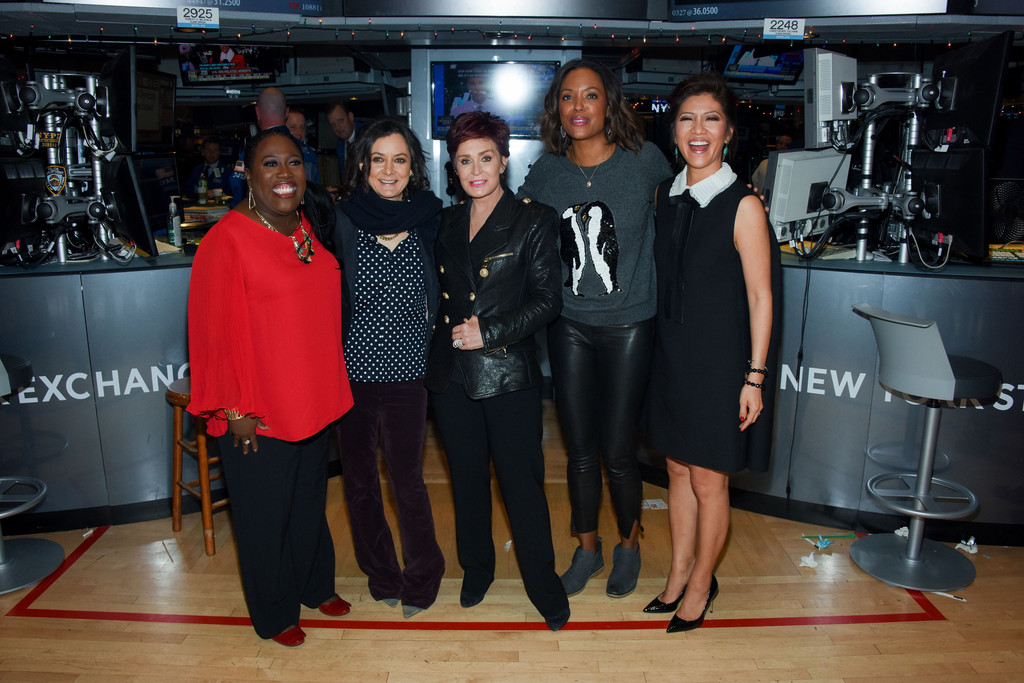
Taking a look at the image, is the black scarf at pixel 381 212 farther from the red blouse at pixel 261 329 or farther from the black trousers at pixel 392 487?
the black trousers at pixel 392 487

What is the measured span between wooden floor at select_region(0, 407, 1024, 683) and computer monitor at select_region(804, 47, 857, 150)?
197cm

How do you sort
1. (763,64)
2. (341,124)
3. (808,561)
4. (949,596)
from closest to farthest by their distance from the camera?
(949,596) → (808,561) → (341,124) → (763,64)

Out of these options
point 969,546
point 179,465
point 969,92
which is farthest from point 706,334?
point 179,465

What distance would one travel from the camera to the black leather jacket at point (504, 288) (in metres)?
2.47

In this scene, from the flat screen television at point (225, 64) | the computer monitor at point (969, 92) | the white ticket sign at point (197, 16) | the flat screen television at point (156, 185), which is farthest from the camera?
the flat screen television at point (225, 64)

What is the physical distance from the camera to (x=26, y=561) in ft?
10.7

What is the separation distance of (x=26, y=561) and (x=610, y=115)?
9.99ft

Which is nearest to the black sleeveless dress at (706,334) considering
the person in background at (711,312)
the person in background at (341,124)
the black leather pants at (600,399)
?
the person in background at (711,312)

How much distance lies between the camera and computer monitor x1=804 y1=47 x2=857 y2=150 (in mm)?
3490

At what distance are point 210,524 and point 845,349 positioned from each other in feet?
9.75

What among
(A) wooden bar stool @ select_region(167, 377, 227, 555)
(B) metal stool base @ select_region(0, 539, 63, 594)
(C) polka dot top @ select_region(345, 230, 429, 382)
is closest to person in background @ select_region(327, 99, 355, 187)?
(A) wooden bar stool @ select_region(167, 377, 227, 555)

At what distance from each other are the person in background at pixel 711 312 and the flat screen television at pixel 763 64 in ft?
15.4

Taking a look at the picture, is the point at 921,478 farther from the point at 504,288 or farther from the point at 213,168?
the point at 213,168

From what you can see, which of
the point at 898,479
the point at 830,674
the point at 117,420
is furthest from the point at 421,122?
the point at 830,674
